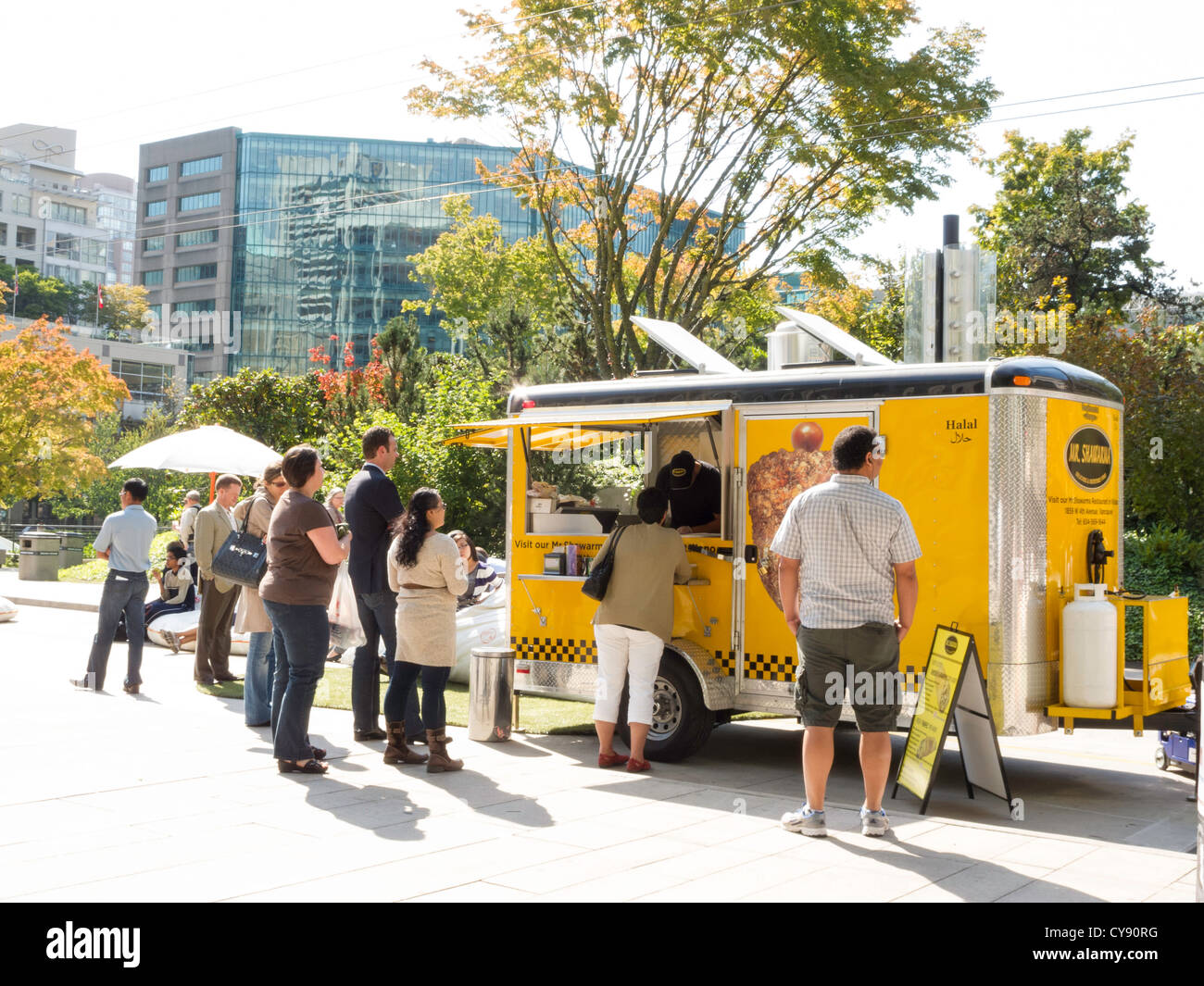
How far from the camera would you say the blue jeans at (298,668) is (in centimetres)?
742

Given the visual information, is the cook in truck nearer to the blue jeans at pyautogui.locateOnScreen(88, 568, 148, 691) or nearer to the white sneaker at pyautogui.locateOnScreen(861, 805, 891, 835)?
the white sneaker at pyautogui.locateOnScreen(861, 805, 891, 835)

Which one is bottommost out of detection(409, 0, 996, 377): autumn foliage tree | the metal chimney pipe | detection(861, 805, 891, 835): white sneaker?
detection(861, 805, 891, 835): white sneaker

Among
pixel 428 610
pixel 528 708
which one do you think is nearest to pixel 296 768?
pixel 428 610

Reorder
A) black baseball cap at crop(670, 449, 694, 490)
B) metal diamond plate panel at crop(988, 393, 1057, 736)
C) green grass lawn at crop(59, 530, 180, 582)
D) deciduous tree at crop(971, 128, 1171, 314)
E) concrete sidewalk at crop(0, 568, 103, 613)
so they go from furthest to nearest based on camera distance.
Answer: deciduous tree at crop(971, 128, 1171, 314)
green grass lawn at crop(59, 530, 180, 582)
concrete sidewalk at crop(0, 568, 103, 613)
black baseball cap at crop(670, 449, 694, 490)
metal diamond plate panel at crop(988, 393, 1057, 736)

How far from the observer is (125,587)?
11000 millimetres

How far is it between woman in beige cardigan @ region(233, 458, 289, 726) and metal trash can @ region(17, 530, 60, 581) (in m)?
18.2

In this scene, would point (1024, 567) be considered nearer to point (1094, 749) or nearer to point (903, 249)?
point (1094, 749)

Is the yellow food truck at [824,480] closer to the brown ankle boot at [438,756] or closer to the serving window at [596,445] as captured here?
the serving window at [596,445]

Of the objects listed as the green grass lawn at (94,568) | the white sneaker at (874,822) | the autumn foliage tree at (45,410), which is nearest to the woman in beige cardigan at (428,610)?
the white sneaker at (874,822)

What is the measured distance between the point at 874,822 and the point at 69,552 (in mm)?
26517

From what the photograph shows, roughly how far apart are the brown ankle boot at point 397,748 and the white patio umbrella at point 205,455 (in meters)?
5.86

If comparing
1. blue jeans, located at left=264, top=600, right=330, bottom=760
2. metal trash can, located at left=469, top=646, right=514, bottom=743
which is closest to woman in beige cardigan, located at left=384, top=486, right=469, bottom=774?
blue jeans, located at left=264, top=600, right=330, bottom=760

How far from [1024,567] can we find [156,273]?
372 ft

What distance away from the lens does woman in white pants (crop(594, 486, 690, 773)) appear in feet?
26.1
